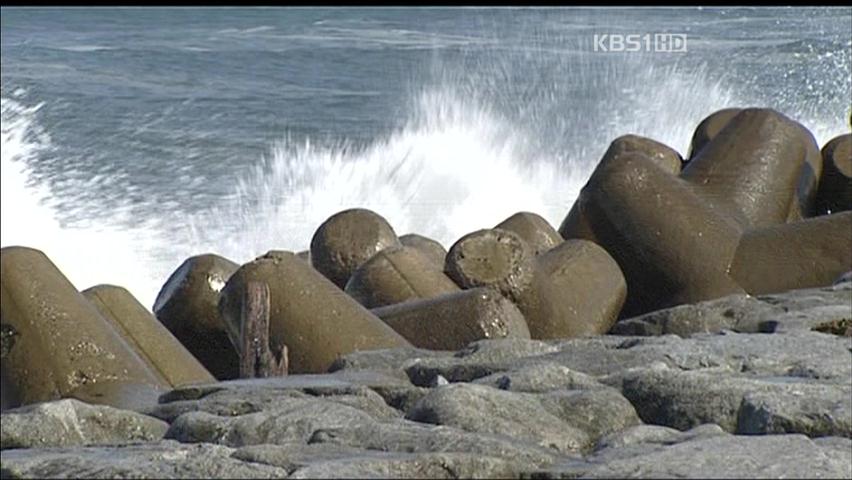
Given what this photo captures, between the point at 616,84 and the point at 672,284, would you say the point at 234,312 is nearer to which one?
the point at 672,284

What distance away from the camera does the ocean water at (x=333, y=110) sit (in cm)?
1552

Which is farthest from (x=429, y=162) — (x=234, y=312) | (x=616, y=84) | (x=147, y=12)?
(x=147, y=12)

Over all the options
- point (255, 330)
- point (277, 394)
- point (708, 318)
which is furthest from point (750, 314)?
point (277, 394)

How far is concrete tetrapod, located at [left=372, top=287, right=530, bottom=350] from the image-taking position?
7.15 meters

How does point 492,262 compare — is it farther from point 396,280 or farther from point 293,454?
point 293,454

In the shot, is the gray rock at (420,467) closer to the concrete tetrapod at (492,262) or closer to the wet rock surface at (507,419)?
the wet rock surface at (507,419)

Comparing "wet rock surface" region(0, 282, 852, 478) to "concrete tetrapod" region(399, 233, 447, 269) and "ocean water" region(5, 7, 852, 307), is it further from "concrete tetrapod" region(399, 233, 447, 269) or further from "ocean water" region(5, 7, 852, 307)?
"ocean water" region(5, 7, 852, 307)

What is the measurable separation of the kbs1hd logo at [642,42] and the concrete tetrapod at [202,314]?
18.9 meters

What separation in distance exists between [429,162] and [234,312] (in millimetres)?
9862

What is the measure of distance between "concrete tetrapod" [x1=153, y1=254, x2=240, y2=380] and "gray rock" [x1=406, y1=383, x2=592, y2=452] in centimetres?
311

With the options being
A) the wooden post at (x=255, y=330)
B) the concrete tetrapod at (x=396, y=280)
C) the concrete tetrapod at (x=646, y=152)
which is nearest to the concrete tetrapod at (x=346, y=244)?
the concrete tetrapod at (x=396, y=280)

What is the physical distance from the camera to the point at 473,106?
21.2 meters

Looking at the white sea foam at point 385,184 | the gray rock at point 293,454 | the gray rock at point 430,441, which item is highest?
the gray rock at point 293,454

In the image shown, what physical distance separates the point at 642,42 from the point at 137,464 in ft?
85.5
